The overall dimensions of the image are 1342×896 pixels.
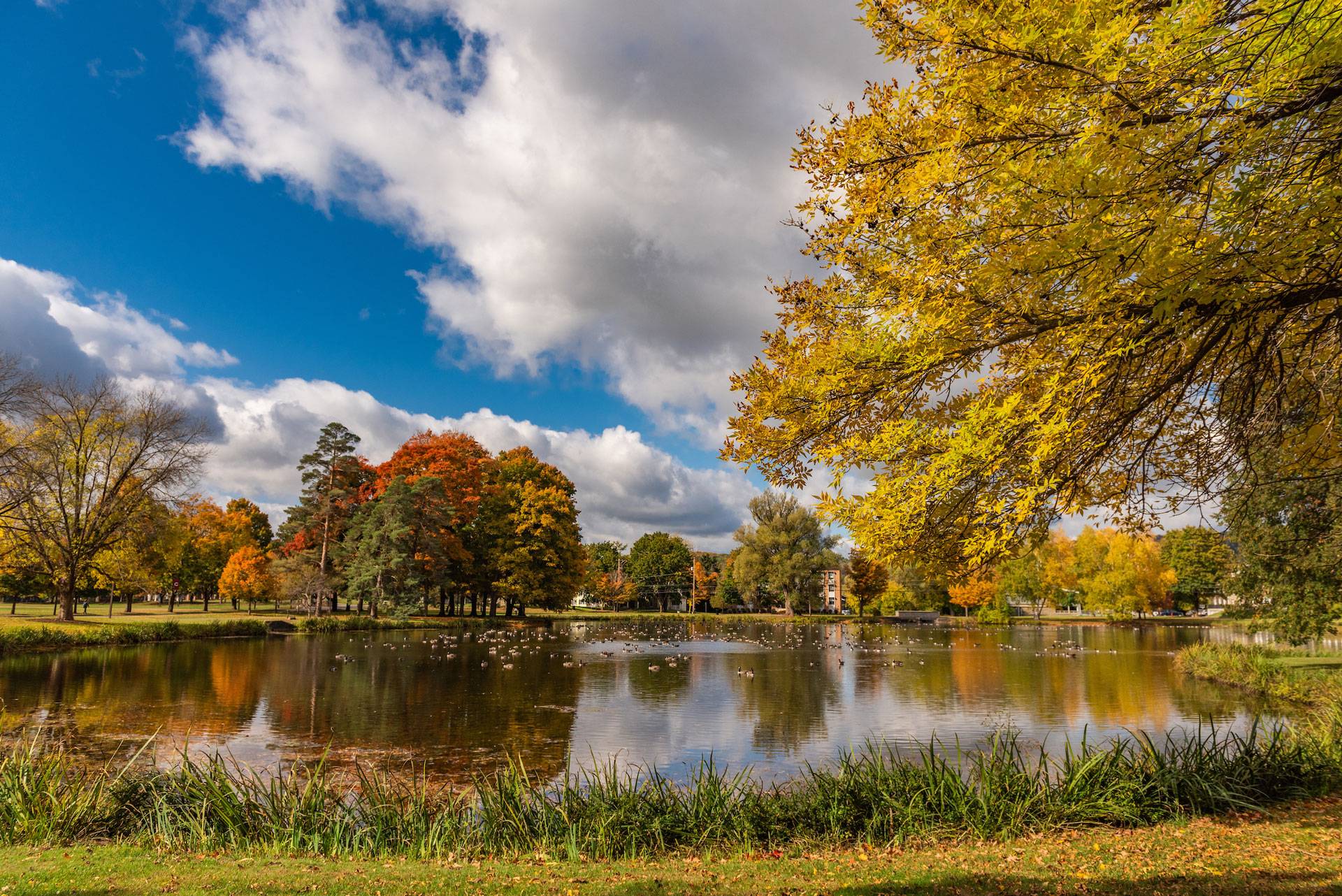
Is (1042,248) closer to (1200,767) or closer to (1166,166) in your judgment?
(1166,166)

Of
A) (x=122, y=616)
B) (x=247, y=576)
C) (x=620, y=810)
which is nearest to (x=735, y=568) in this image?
(x=247, y=576)

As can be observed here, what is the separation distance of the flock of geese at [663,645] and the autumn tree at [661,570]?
38.7 metres

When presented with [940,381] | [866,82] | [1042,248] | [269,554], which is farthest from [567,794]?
[269,554]

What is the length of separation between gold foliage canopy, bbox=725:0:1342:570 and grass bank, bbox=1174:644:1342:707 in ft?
44.2

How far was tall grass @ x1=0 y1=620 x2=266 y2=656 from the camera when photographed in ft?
87.0

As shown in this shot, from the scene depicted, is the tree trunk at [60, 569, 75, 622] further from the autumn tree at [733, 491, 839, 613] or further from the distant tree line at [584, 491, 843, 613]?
the autumn tree at [733, 491, 839, 613]

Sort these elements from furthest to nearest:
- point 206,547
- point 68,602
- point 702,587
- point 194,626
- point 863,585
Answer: point 702,587
point 863,585
point 206,547
point 194,626
point 68,602

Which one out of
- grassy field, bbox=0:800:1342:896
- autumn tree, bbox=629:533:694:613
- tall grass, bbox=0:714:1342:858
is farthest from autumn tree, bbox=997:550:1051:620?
grassy field, bbox=0:800:1342:896

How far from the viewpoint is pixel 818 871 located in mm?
6203

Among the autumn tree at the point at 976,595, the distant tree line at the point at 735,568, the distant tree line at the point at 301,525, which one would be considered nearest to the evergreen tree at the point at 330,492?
the distant tree line at the point at 301,525

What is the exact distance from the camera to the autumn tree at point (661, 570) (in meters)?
91.5

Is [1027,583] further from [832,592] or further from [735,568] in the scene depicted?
[735,568]

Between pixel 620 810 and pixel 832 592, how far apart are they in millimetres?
79408

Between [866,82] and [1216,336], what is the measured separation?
3.37 meters
